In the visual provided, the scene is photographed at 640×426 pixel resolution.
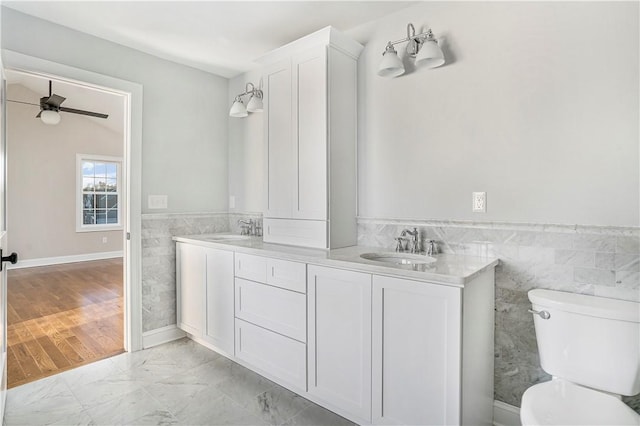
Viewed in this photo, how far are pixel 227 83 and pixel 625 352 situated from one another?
3.53 metres

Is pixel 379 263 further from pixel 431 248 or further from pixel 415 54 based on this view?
pixel 415 54

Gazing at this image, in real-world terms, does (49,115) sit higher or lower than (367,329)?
higher

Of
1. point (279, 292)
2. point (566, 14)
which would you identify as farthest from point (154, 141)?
point (566, 14)

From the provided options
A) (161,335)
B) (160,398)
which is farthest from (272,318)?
(161,335)

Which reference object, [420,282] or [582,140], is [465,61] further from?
[420,282]

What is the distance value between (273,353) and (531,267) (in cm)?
157

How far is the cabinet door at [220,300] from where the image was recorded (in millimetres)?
2543

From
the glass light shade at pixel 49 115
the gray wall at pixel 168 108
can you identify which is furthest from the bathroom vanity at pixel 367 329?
the glass light shade at pixel 49 115

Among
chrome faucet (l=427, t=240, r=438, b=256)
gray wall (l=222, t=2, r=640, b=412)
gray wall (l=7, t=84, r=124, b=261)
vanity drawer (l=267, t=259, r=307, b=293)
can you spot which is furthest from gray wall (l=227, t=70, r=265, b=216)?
gray wall (l=7, t=84, r=124, b=261)

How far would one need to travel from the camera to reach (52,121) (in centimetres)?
495

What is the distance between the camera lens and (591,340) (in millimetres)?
1461

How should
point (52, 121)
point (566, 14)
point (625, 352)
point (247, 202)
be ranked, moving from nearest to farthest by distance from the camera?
point (625, 352) < point (566, 14) < point (247, 202) < point (52, 121)

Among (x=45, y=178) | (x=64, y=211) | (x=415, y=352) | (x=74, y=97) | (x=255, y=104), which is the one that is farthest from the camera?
(x=64, y=211)

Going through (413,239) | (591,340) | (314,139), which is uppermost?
(314,139)
